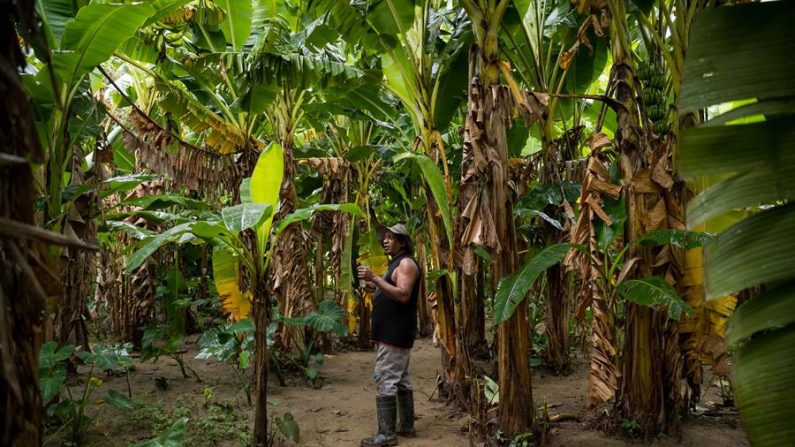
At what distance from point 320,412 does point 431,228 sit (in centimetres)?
227

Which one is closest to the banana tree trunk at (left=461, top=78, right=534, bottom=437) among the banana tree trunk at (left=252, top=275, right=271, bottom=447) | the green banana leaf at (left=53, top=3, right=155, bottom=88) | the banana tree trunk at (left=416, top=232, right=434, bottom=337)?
→ the banana tree trunk at (left=252, top=275, right=271, bottom=447)

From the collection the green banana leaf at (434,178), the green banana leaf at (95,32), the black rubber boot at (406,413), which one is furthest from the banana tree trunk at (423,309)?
the green banana leaf at (95,32)

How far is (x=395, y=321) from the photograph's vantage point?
Answer: 186 inches

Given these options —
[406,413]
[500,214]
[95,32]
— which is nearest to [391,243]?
[500,214]

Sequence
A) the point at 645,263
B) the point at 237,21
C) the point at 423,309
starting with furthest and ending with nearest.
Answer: the point at 423,309 → the point at 237,21 → the point at 645,263

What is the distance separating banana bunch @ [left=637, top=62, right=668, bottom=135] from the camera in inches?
187

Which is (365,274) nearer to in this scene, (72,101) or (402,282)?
(402,282)

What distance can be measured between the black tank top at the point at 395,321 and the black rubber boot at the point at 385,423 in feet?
1.61

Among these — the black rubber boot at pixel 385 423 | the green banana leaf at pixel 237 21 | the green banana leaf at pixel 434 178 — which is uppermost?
the green banana leaf at pixel 237 21

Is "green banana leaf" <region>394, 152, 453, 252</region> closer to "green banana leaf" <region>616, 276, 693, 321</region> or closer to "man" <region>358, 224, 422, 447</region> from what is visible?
"man" <region>358, 224, 422, 447</region>

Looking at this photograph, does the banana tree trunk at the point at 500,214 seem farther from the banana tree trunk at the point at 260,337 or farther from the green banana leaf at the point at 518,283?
the banana tree trunk at the point at 260,337

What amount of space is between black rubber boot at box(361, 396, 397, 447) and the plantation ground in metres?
0.21

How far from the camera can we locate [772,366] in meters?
0.97

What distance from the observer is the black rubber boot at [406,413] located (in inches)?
195
